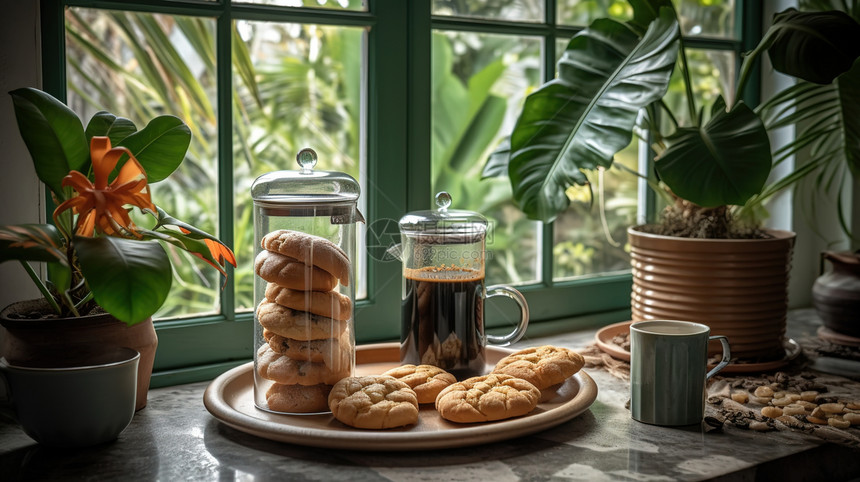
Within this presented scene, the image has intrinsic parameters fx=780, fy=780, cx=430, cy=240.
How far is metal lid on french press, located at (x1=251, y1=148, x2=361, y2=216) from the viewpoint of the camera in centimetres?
104

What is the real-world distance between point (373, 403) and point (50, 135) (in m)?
0.50

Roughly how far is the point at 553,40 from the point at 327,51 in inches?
56.7

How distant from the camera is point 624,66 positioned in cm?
130

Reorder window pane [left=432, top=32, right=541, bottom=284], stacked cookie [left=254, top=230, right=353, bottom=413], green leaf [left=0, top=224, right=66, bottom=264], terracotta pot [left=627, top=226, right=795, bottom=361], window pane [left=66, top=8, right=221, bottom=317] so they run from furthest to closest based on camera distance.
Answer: window pane [left=432, top=32, right=541, bottom=284]
window pane [left=66, top=8, right=221, bottom=317]
terracotta pot [left=627, top=226, right=795, bottom=361]
stacked cookie [left=254, top=230, right=353, bottom=413]
green leaf [left=0, top=224, right=66, bottom=264]

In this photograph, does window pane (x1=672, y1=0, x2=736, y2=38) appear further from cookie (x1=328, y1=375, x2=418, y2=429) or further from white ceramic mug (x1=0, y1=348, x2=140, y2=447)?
white ceramic mug (x1=0, y1=348, x2=140, y2=447)

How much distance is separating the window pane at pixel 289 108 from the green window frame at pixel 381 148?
1218mm

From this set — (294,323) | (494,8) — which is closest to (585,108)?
(294,323)

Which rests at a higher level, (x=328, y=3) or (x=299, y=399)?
(x=328, y=3)

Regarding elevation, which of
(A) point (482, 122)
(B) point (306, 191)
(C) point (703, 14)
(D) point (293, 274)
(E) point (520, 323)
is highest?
(C) point (703, 14)

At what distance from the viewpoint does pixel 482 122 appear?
9.21 ft

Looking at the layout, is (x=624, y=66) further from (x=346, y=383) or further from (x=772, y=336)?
(x=346, y=383)

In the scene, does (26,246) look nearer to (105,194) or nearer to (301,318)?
(105,194)

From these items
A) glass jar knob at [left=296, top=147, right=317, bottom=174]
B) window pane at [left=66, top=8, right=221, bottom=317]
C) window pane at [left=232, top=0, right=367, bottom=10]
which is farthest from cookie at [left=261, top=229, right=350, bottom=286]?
window pane at [left=66, top=8, right=221, bottom=317]

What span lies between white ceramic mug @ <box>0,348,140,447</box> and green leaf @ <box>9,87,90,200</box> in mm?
217
